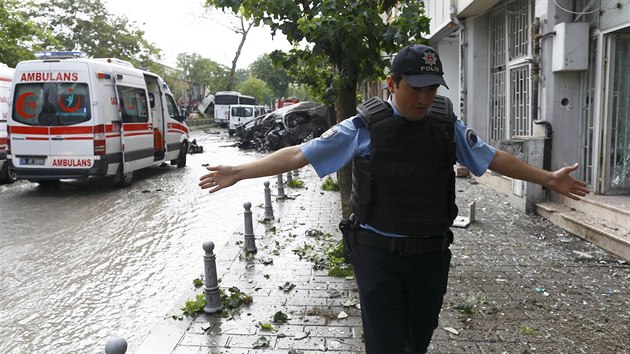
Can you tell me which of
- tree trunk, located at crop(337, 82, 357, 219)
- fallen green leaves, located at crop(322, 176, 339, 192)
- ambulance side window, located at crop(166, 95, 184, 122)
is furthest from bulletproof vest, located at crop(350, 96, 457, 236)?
ambulance side window, located at crop(166, 95, 184, 122)

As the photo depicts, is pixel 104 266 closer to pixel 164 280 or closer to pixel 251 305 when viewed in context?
pixel 164 280

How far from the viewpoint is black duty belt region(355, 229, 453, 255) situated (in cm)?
253

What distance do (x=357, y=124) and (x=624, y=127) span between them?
6172 millimetres

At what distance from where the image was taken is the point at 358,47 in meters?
5.07

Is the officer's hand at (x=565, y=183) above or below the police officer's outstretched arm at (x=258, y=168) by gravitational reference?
below

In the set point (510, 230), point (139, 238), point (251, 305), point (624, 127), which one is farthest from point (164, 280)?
point (624, 127)

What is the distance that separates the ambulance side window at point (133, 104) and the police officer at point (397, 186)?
9617mm

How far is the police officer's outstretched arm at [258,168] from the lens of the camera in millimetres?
2590

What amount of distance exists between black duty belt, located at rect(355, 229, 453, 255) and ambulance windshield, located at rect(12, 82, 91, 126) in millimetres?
9292

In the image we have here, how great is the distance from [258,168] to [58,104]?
9377 millimetres

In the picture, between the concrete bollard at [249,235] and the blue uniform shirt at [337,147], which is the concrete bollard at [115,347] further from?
the concrete bollard at [249,235]

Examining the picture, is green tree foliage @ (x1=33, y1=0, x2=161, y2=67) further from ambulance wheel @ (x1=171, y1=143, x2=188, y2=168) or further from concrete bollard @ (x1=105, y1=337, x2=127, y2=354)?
concrete bollard @ (x1=105, y1=337, x2=127, y2=354)

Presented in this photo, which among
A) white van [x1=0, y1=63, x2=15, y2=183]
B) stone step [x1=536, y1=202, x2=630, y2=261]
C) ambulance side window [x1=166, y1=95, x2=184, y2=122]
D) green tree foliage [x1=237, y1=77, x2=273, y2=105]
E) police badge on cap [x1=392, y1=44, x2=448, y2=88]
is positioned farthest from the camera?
green tree foliage [x1=237, y1=77, x2=273, y2=105]

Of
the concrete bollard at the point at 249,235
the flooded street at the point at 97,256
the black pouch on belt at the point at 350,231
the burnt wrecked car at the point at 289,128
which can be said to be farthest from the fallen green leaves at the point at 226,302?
the burnt wrecked car at the point at 289,128
